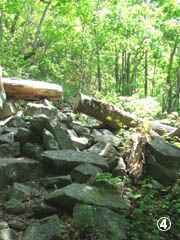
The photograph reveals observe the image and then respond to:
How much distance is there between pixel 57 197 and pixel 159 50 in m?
14.2

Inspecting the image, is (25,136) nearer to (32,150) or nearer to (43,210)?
(32,150)

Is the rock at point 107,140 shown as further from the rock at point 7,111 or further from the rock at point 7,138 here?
the rock at point 7,111

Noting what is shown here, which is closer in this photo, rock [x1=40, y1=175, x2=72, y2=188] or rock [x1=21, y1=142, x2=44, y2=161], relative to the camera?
rock [x1=40, y1=175, x2=72, y2=188]

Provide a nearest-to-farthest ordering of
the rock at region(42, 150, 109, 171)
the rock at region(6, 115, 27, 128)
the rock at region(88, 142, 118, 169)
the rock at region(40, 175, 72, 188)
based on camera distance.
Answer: the rock at region(40, 175, 72, 188)
the rock at region(42, 150, 109, 171)
the rock at region(88, 142, 118, 169)
the rock at region(6, 115, 27, 128)

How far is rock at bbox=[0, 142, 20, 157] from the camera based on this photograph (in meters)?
4.60

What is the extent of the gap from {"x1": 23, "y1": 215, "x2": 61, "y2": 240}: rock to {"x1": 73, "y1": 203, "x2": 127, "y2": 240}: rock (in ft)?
0.92

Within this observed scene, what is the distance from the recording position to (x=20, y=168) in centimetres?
399

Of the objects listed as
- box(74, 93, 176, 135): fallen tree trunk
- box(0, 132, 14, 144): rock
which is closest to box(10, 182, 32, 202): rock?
box(0, 132, 14, 144): rock

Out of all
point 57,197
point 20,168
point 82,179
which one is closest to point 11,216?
point 57,197

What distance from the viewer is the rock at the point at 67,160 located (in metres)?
4.27

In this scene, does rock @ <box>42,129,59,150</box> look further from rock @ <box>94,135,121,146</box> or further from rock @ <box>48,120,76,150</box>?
rock @ <box>94,135,121,146</box>

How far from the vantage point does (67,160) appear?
4.29 meters

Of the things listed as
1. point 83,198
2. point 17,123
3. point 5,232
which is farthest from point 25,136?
point 5,232

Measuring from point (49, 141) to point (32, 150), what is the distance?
415 mm
